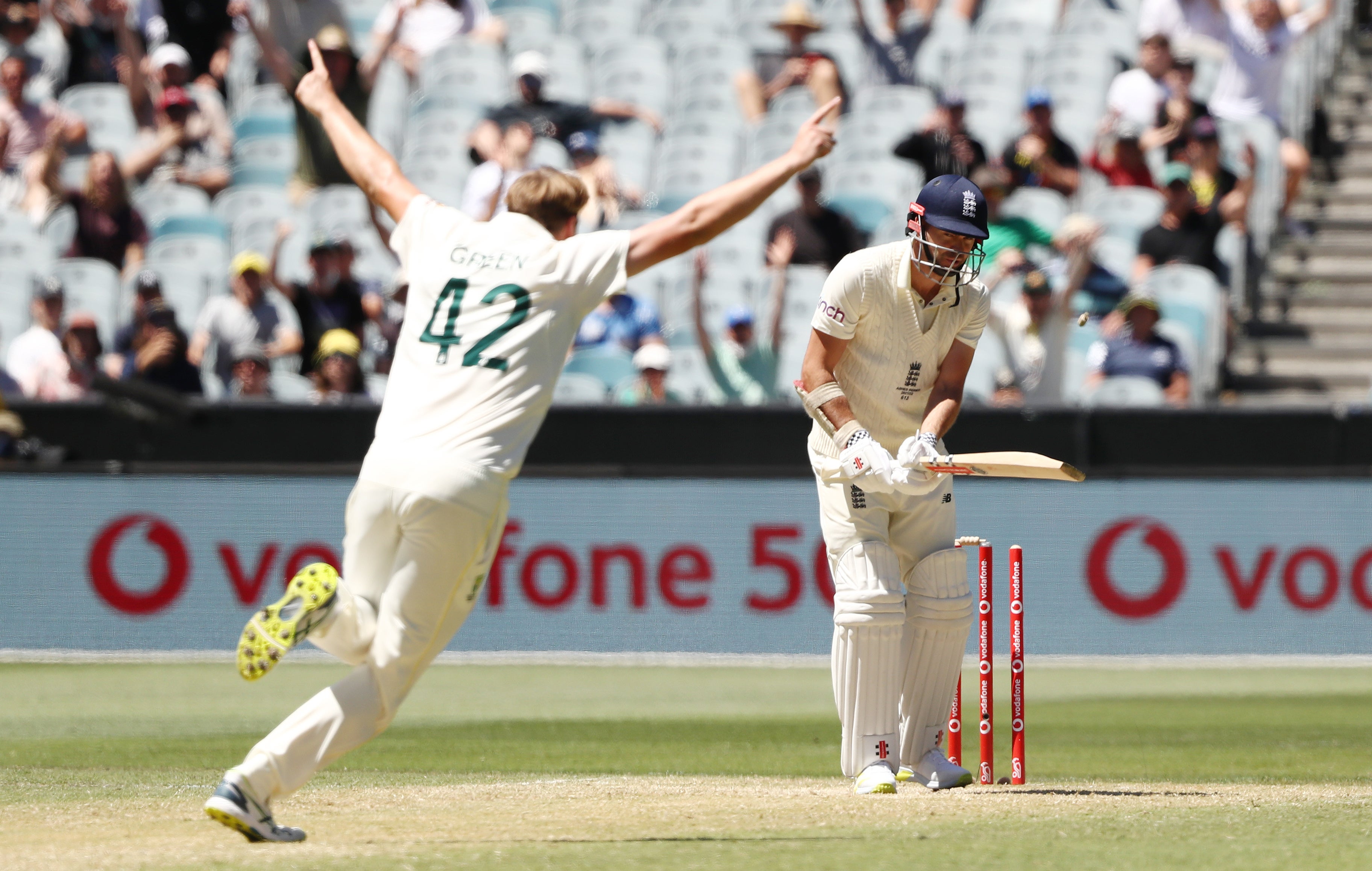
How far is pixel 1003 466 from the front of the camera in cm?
564

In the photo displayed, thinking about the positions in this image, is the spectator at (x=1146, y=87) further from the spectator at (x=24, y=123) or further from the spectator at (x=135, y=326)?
the spectator at (x=24, y=123)

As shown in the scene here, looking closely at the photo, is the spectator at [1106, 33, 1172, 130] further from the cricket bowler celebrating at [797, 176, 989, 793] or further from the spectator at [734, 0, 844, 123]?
the cricket bowler celebrating at [797, 176, 989, 793]

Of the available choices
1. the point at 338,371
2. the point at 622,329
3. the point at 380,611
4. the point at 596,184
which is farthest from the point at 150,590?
the point at 380,611

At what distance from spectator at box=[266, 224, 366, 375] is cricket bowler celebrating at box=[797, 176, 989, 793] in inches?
306

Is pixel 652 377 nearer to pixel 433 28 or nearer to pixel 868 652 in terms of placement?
pixel 433 28

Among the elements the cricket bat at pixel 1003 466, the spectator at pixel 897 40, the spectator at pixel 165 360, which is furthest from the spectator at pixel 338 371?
the cricket bat at pixel 1003 466

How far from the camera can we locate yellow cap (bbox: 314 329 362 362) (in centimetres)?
1271

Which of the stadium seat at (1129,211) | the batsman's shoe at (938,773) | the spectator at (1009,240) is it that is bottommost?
the batsman's shoe at (938,773)

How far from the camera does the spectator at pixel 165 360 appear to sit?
41.7 ft

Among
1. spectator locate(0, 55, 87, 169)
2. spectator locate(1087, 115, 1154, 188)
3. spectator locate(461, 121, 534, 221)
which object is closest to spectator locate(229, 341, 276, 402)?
spectator locate(461, 121, 534, 221)

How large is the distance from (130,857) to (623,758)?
338cm

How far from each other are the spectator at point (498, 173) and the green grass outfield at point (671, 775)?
3849 millimetres

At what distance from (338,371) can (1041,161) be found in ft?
18.8

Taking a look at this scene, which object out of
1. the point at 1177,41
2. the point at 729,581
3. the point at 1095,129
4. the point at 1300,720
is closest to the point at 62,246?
the point at 729,581
